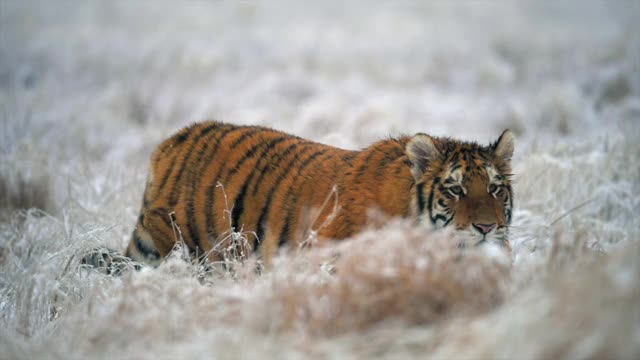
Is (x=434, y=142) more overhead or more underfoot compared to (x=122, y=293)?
more overhead

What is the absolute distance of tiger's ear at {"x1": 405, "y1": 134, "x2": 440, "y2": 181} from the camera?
12.3 ft

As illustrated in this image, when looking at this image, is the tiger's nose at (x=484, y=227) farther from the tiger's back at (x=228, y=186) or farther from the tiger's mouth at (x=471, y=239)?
the tiger's back at (x=228, y=186)

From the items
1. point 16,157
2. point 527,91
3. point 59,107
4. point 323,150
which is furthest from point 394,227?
point 527,91

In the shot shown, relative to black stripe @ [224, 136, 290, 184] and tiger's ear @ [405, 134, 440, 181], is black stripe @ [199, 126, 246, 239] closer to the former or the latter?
black stripe @ [224, 136, 290, 184]

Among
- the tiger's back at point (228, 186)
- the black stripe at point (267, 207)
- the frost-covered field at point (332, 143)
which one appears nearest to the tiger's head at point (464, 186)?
the frost-covered field at point (332, 143)

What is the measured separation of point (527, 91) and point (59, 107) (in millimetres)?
6426

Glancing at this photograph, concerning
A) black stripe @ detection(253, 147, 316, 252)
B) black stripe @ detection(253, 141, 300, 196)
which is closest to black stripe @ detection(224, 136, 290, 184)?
black stripe @ detection(253, 141, 300, 196)

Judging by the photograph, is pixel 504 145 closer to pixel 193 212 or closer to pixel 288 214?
pixel 288 214

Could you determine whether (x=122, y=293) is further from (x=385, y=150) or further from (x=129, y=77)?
(x=129, y=77)

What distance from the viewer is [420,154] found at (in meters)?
3.79

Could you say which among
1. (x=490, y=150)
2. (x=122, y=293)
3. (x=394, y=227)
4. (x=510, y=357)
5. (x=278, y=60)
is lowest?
(x=122, y=293)

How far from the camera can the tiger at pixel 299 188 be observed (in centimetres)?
368

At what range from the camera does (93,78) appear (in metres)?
11.8

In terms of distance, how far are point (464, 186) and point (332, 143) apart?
2.78 m
